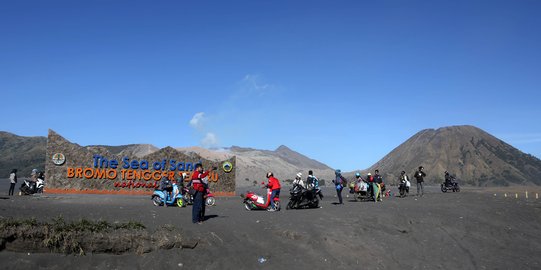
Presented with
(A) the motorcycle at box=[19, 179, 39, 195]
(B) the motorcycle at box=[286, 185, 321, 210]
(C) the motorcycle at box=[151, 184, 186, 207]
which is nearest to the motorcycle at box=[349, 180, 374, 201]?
(B) the motorcycle at box=[286, 185, 321, 210]

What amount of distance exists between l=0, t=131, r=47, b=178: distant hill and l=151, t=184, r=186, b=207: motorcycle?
102374 mm

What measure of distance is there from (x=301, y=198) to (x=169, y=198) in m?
6.72

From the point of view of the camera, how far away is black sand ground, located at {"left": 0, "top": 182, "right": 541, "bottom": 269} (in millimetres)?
10703

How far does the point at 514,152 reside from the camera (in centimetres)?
11506

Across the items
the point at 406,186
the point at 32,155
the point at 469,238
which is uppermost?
the point at 32,155

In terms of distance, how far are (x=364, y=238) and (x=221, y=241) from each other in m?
5.66

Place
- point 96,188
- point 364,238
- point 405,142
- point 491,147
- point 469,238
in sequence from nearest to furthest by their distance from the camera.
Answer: point 364,238
point 469,238
point 96,188
point 491,147
point 405,142

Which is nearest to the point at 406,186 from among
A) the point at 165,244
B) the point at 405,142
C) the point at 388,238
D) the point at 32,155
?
the point at 388,238

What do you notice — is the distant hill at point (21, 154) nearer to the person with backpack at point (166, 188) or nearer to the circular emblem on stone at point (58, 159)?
the circular emblem on stone at point (58, 159)

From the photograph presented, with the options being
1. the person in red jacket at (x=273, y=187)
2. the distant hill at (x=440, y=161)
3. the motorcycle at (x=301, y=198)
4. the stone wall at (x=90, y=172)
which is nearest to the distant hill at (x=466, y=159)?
the distant hill at (x=440, y=161)

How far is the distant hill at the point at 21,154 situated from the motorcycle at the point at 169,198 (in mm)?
102374

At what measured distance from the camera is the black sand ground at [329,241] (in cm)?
1070

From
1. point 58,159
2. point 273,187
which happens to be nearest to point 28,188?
point 58,159

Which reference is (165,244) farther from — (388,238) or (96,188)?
(96,188)
